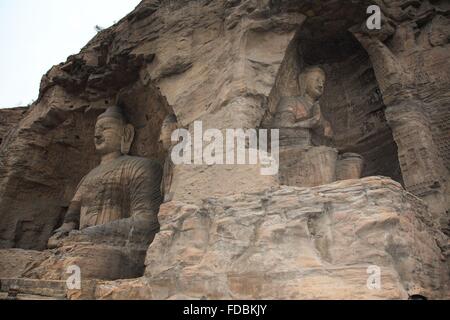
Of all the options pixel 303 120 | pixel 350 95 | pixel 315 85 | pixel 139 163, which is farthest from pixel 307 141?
pixel 139 163

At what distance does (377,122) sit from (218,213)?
3011 mm

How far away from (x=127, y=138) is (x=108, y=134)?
34cm

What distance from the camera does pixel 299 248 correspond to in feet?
10.8

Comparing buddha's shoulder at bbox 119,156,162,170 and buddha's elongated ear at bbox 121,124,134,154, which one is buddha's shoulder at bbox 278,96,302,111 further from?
buddha's elongated ear at bbox 121,124,134,154

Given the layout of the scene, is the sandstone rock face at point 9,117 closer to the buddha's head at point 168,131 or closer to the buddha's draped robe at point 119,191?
the buddha's draped robe at point 119,191

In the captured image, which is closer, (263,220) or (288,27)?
(263,220)

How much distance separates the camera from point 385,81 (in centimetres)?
551

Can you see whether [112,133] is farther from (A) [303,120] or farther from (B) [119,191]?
(A) [303,120]

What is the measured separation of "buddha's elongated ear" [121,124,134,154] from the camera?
6969mm

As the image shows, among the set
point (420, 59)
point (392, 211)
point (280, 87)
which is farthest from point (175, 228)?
point (420, 59)

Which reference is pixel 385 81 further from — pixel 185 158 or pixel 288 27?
pixel 185 158

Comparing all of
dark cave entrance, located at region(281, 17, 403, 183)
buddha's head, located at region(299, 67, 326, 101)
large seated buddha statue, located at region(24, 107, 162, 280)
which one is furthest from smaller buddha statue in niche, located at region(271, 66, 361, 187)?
large seated buddha statue, located at region(24, 107, 162, 280)

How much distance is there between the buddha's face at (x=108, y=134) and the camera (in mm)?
6762

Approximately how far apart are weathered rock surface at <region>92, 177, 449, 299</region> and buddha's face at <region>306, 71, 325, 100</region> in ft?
7.39
